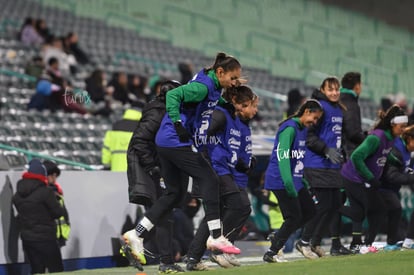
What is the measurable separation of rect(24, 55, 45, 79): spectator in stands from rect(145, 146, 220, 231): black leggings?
40.1ft

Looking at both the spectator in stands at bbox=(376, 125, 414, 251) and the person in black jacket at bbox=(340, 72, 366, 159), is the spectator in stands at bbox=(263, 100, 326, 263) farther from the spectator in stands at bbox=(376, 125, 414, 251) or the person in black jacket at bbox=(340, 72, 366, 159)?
the spectator in stands at bbox=(376, 125, 414, 251)

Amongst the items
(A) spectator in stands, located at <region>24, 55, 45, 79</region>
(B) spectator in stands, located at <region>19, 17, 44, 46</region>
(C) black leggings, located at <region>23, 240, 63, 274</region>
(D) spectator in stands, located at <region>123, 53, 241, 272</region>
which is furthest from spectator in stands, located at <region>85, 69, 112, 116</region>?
(D) spectator in stands, located at <region>123, 53, 241, 272</region>

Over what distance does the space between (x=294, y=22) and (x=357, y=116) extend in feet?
76.8

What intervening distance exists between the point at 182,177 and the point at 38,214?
2963 millimetres

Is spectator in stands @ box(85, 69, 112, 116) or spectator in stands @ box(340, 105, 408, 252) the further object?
spectator in stands @ box(85, 69, 112, 116)

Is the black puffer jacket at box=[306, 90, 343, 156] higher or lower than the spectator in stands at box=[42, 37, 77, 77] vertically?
lower

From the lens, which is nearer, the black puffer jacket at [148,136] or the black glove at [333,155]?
the black puffer jacket at [148,136]

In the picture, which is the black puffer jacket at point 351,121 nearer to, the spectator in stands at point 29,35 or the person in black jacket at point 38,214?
the person in black jacket at point 38,214

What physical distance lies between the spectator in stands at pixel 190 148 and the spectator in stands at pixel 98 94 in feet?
36.7

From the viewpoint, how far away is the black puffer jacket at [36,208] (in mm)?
13133

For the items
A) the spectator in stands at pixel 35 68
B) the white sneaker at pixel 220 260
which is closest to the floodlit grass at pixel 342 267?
the white sneaker at pixel 220 260

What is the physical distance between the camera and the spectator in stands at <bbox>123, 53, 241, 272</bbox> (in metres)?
10.5

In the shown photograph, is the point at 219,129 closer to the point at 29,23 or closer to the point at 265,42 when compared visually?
the point at 29,23

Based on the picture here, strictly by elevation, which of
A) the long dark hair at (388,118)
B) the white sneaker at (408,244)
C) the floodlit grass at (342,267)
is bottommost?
the white sneaker at (408,244)
